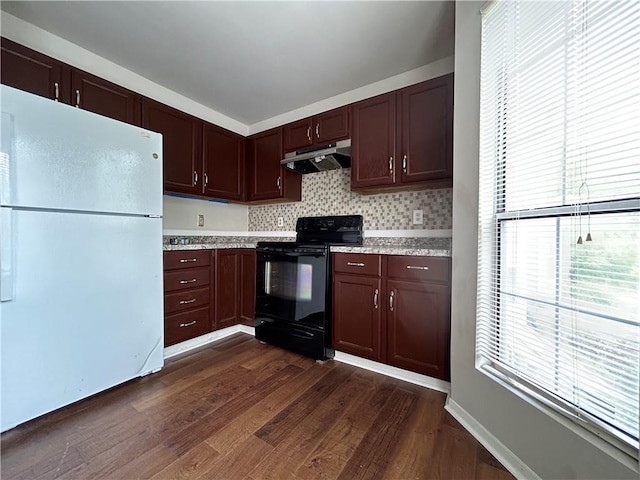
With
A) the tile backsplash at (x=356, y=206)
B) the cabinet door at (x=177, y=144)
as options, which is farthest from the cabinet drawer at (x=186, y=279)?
the tile backsplash at (x=356, y=206)

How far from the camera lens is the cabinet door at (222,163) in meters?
2.61

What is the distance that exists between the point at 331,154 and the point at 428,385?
1.93 meters

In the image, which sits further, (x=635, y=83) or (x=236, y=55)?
(x=236, y=55)

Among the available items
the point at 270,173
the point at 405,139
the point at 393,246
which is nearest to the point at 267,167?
the point at 270,173

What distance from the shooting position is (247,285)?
8.89 feet

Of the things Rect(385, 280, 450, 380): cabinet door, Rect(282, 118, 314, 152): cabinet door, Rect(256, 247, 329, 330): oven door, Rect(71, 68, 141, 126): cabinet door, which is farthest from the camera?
Rect(282, 118, 314, 152): cabinet door

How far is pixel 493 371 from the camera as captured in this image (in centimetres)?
125

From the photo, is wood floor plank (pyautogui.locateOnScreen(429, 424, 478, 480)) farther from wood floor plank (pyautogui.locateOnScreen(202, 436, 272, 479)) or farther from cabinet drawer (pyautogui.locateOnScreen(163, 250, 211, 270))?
cabinet drawer (pyautogui.locateOnScreen(163, 250, 211, 270))

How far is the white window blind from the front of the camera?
792 mm

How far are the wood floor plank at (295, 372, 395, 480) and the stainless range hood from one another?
1.84 m

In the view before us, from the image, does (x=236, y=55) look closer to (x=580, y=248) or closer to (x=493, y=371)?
(x=580, y=248)

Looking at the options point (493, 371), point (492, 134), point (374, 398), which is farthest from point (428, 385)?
point (492, 134)

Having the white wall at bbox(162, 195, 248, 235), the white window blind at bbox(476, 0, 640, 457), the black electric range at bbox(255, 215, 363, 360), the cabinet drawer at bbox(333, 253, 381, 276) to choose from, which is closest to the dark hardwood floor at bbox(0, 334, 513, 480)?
the black electric range at bbox(255, 215, 363, 360)

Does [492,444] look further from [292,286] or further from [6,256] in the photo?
[6,256]
